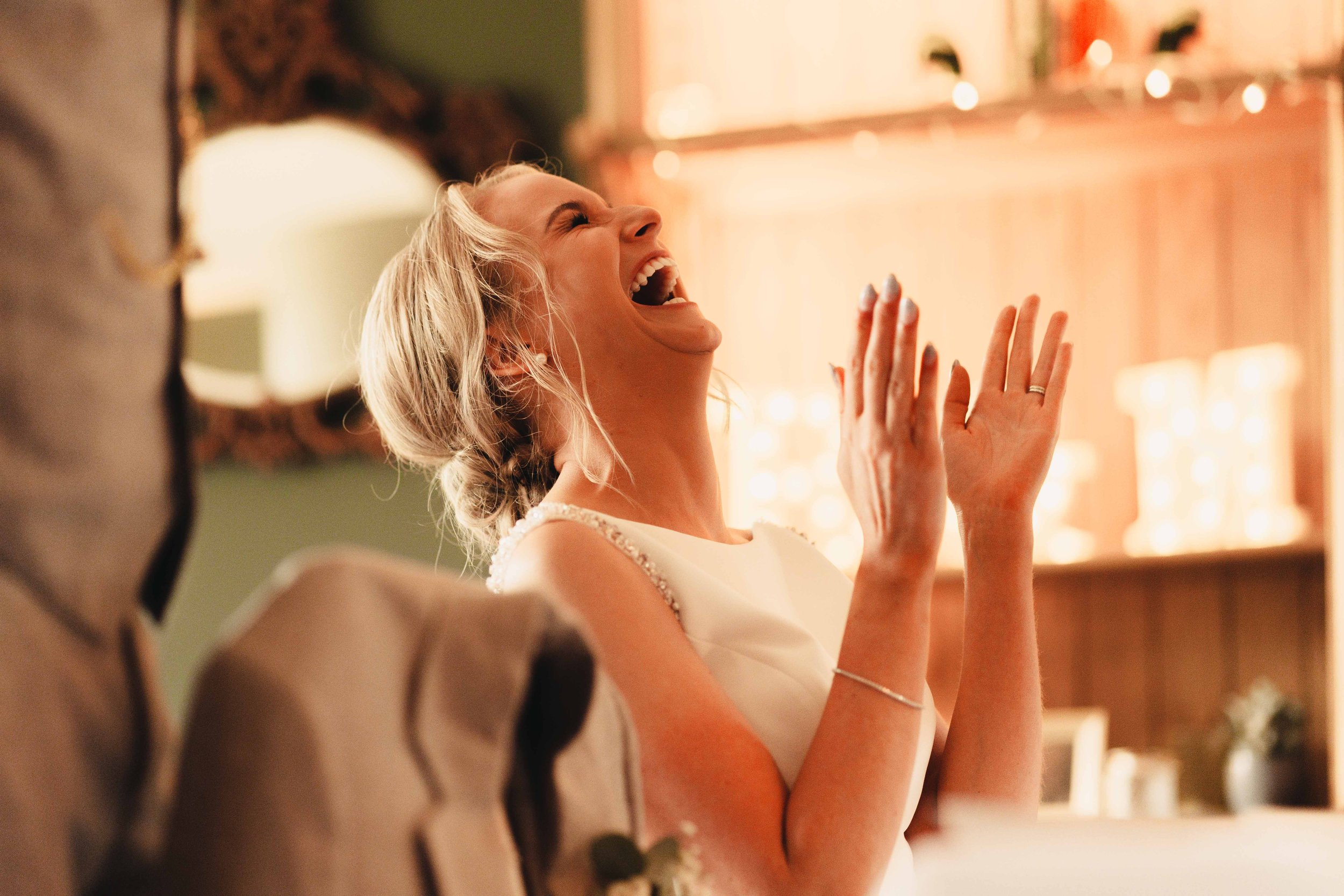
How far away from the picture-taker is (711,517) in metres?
1.27

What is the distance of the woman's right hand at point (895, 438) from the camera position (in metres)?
0.92

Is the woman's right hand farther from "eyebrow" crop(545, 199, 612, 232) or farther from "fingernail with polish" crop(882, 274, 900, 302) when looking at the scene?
"eyebrow" crop(545, 199, 612, 232)

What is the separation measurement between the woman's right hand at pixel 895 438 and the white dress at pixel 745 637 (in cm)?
16

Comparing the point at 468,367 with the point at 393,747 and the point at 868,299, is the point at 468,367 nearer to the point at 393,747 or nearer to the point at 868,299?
the point at 868,299

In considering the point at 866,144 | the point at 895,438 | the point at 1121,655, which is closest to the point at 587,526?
the point at 895,438

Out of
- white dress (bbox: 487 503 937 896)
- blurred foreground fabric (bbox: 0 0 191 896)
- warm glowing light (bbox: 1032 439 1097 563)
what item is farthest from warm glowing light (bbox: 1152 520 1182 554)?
blurred foreground fabric (bbox: 0 0 191 896)

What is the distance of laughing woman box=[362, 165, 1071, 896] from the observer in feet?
3.02

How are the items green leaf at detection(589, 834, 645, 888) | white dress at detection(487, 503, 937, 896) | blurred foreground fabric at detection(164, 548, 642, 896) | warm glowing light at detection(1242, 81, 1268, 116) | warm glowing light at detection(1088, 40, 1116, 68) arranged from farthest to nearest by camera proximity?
warm glowing light at detection(1088, 40, 1116, 68) < warm glowing light at detection(1242, 81, 1268, 116) < white dress at detection(487, 503, 937, 896) < green leaf at detection(589, 834, 645, 888) < blurred foreground fabric at detection(164, 548, 642, 896)

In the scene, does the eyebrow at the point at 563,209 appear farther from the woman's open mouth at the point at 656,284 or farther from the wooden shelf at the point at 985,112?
the wooden shelf at the point at 985,112

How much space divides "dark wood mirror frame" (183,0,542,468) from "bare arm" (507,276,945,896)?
2.04 m

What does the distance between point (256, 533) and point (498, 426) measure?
6.25 ft

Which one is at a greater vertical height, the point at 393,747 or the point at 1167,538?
the point at 393,747

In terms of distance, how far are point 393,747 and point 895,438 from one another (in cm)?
57

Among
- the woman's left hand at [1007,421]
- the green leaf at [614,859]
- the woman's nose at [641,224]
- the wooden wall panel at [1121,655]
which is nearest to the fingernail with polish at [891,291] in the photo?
the woman's left hand at [1007,421]
